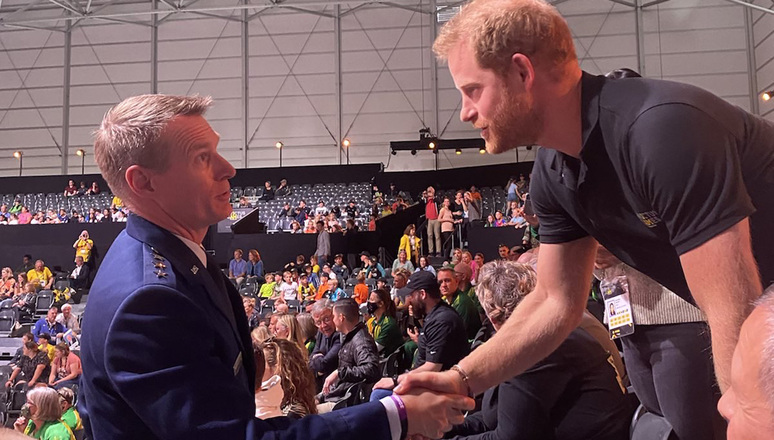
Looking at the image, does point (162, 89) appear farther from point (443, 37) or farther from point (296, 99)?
point (443, 37)

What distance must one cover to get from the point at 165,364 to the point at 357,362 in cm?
480

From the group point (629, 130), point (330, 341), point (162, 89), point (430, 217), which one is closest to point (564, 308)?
point (629, 130)

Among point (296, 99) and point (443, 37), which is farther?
point (296, 99)

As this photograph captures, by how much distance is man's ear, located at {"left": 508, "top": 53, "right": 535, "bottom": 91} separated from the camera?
162 cm

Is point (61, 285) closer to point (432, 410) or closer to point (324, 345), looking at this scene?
point (324, 345)

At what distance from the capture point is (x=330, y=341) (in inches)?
289

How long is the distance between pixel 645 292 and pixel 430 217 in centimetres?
1371

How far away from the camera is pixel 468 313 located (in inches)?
287

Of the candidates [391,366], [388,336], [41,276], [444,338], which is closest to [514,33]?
[444,338]

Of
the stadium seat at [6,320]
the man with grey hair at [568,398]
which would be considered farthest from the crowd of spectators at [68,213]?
the man with grey hair at [568,398]

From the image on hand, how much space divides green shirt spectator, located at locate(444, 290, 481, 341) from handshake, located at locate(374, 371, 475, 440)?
5259 mm

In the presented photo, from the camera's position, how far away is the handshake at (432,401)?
1765 mm

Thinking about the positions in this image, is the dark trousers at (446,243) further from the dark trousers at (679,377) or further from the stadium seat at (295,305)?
the dark trousers at (679,377)

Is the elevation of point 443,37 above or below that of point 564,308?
above
